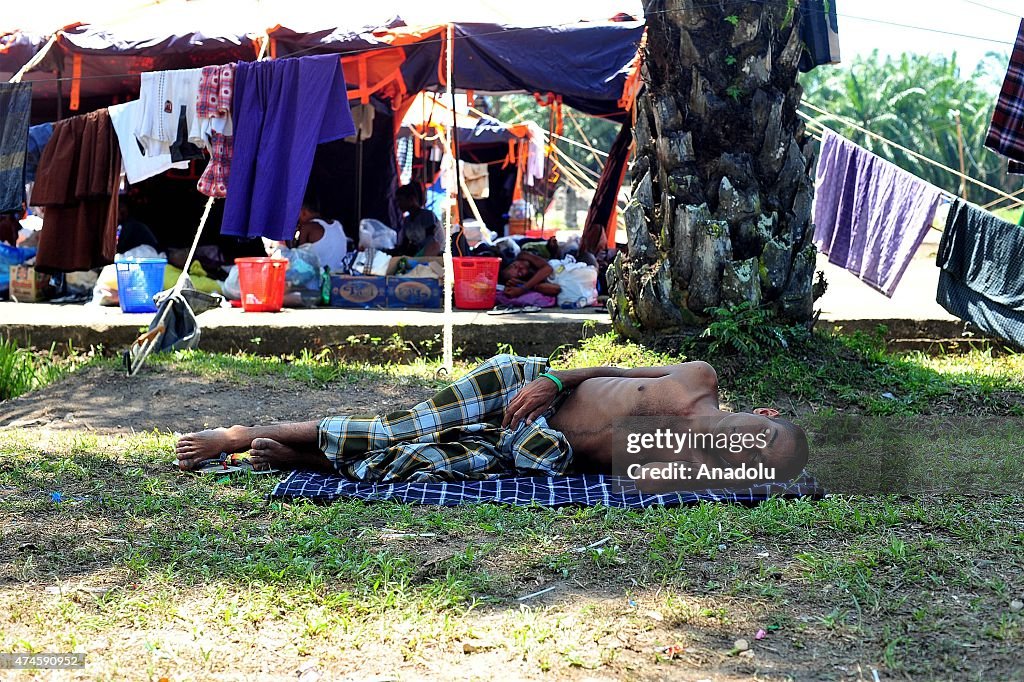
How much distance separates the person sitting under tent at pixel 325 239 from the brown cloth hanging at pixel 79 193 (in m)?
2.10

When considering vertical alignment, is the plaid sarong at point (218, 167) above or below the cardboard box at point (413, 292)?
above

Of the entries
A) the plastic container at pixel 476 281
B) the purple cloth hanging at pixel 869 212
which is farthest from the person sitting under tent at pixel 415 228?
the purple cloth hanging at pixel 869 212

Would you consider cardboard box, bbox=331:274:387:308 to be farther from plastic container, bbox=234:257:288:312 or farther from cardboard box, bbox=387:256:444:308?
plastic container, bbox=234:257:288:312

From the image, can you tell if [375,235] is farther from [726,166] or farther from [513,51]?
[726,166]

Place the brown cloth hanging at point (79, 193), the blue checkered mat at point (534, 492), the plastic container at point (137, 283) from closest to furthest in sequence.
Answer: the blue checkered mat at point (534, 492)
the brown cloth hanging at point (79, 193)
the plastic container at point (137, 283)

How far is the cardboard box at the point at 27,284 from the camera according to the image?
8914 millimetres

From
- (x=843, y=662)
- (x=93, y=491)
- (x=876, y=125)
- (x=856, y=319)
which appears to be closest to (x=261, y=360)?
(x=93, y=491)

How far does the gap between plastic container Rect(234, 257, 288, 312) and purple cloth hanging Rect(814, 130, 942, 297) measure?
13.6ft

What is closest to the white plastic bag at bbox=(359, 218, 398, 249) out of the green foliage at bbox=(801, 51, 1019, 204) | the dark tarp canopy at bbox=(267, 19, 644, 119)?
the dark tarp canopy at bbox=(267, 19, 644, 119)

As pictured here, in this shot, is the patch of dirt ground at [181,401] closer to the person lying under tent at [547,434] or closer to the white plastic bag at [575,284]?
the person lying under tent at [547,434]

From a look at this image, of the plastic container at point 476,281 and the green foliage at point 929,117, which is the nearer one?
the plastic container at point 476,281

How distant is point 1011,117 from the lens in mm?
6375

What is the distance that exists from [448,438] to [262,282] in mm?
→ 4420

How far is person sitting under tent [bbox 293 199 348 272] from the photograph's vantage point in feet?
31.2
